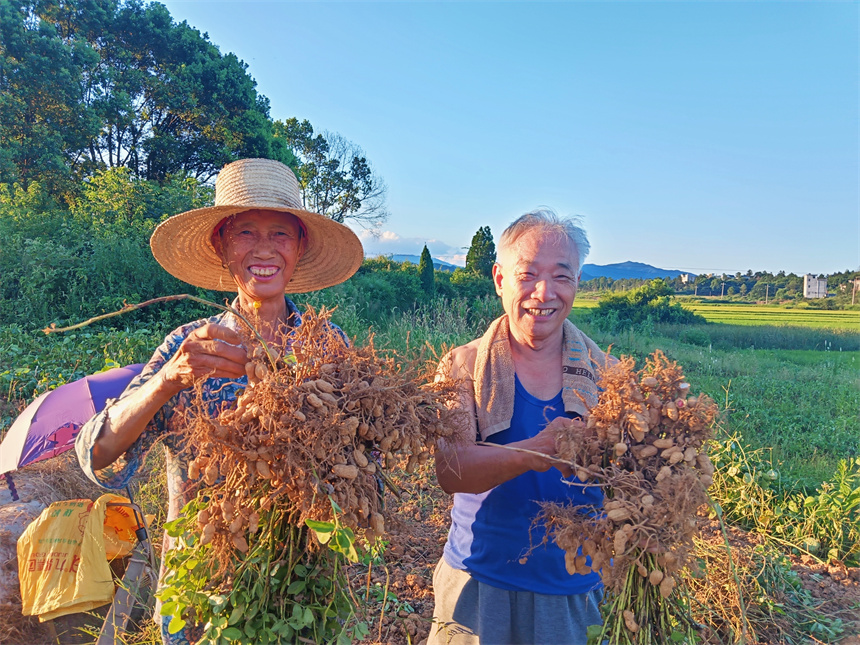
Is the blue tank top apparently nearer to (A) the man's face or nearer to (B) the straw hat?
(A) the man's face

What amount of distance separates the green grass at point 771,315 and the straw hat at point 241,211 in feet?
75.2

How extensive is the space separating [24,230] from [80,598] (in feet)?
28.4

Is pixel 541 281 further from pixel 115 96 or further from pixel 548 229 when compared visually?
pixel 115 96

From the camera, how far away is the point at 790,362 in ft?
46.5

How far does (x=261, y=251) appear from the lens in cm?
188

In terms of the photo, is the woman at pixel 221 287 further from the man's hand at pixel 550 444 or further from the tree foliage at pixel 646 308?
the tree foliage at pixel 646 308

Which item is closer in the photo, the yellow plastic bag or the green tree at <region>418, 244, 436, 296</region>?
the yellow plastic bag

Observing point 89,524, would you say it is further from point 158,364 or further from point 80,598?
point 158,364

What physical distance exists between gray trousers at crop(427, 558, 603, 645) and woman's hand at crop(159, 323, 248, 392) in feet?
3.90

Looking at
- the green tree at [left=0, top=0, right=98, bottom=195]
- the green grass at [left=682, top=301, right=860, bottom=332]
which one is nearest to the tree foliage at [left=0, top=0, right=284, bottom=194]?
the green tree at [left=0, top=0, right=98, bottom=195]

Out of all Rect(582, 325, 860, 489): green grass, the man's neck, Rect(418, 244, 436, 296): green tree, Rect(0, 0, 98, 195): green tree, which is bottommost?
Rect(582, 325, 860, 489): green grass

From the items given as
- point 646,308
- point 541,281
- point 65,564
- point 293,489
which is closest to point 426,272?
point 646,308

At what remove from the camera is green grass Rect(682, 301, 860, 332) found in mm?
22125

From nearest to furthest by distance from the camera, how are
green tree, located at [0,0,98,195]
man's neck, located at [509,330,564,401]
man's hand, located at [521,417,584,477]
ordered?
man's hand, located at [521,417,584,477], man's neck, located at [509,330,564,401], green tree, located at [0,0,98,195]
